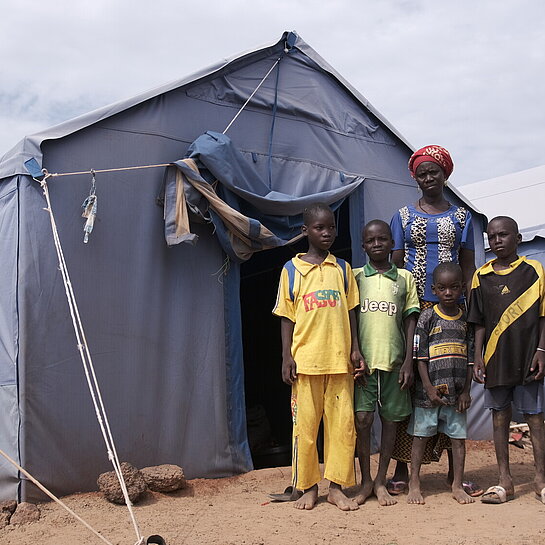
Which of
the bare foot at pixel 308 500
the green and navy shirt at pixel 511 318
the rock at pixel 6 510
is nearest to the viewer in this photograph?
the rock at pixel 6 510

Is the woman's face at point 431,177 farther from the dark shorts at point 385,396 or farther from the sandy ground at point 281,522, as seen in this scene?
the sandy ground at point 281,522

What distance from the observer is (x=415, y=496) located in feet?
12.6

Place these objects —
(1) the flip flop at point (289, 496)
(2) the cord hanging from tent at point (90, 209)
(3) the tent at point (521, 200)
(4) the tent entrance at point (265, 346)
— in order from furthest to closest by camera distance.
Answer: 1. (3) the tent at point (521, 200)
2. (4) the tent entrance at point (265, 346)
3. (2) the cord hanging from tent at point (90, 209)
4. (1) the flip flop at point (289, 496)

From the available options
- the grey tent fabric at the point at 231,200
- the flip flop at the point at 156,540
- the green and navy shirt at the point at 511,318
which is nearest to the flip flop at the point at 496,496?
the green and navy shirt at the point at 511,318

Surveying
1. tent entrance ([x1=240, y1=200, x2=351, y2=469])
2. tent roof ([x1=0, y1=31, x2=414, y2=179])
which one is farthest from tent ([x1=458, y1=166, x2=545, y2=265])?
tent roof ([x1=0, y1=31, x2=414, y2=179])

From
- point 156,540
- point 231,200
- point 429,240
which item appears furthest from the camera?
point 231,200

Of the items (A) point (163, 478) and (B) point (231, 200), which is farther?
(B) point (231, 200)

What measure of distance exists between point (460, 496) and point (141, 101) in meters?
3.06

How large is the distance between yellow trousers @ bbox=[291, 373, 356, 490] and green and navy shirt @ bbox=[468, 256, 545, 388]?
0.83 m

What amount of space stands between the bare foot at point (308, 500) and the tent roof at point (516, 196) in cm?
664

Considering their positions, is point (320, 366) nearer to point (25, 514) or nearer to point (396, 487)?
point (396, 487)

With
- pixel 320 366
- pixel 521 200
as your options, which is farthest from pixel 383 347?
pixel 521 200

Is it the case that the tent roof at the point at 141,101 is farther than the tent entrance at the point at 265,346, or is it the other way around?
the tent entrance at the point at 265,346

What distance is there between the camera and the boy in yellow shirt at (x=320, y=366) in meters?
3.75
